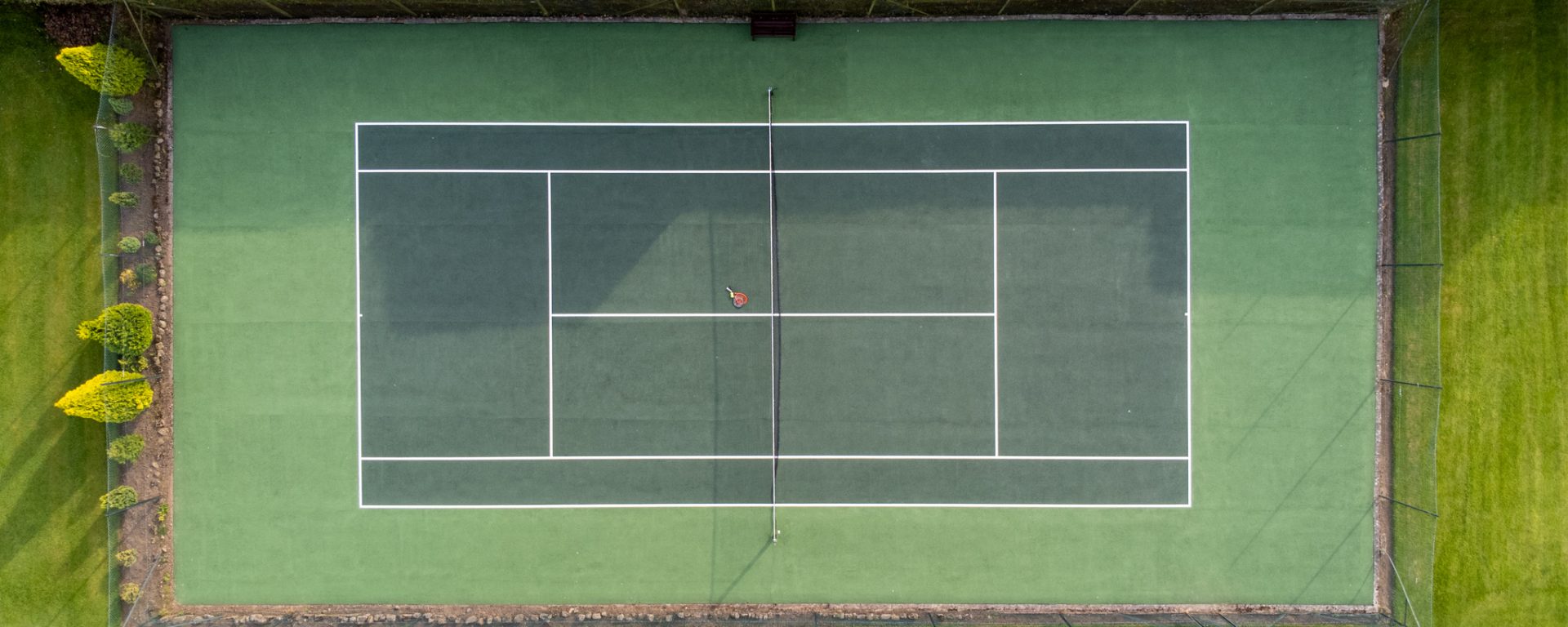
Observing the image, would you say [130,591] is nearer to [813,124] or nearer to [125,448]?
[125,448]

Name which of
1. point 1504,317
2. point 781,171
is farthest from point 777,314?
point 1504,317

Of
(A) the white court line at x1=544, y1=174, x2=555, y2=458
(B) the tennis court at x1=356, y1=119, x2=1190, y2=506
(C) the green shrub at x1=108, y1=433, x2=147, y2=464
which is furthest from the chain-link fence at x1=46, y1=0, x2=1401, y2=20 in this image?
(C) the green shrub at x1=108, y1=433, x2=147, y2=464

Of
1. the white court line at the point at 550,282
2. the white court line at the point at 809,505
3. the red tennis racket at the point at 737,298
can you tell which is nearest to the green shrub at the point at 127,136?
the white court line at the point at 550,282

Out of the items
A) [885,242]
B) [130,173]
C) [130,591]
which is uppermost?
[130,173]

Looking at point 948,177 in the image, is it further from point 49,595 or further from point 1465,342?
point 49,595

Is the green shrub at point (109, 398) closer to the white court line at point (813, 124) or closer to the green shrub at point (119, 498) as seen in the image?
the green shrub at point (119, 498)

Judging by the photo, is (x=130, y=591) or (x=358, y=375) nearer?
(x=130, y=591)

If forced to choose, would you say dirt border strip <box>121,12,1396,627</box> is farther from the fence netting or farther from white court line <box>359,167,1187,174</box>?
white court line <box>359,167,1187,174</box>

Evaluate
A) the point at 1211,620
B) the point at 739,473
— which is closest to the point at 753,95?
the point at 739,473
